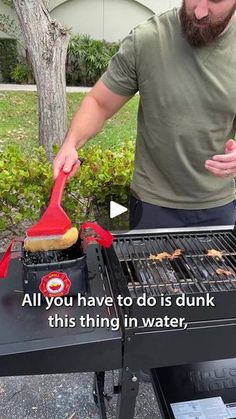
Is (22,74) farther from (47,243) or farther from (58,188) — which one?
(47,243)

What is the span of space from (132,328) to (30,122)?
21.8 ft

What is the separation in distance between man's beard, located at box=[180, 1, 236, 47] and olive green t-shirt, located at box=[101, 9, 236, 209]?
0.03 meters

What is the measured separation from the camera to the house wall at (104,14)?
11.2 meters

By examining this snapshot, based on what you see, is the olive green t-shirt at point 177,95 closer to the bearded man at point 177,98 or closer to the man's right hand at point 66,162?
the bearded man at point 177,98

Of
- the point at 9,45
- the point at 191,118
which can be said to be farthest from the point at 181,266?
the point at 9,45

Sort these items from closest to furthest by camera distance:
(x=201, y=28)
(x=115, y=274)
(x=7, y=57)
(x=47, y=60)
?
(x=115, y=274) < (x=201, y=28) < (x=47, y=60) < (x=7, y=57)

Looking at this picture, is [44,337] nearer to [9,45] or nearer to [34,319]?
[34,319]

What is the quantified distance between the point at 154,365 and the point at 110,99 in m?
1.12

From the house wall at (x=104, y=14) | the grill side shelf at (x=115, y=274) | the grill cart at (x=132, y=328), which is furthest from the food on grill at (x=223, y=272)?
the house wall at (x=104, y=14)

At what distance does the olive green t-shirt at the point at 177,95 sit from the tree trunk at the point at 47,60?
209 centimetres

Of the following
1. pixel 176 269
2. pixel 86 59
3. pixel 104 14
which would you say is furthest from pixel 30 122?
pixel 176 269

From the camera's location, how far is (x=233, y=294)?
115cm

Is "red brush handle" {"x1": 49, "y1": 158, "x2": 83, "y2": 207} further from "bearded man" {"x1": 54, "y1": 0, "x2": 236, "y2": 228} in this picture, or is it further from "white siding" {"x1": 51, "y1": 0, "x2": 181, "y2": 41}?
"white siding" {"x1": 51, "y1": 0, "x2": 181, "y2": 41}

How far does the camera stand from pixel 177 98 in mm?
1708
